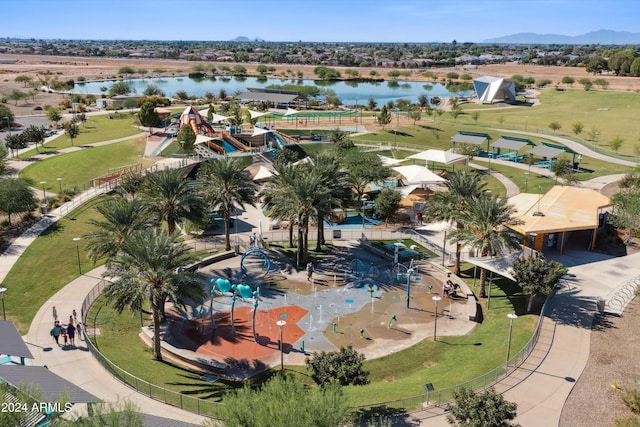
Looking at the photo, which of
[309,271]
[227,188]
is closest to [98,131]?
[227,188]

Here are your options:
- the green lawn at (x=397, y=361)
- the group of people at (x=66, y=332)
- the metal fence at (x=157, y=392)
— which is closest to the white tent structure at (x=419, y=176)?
the green lawn at (x=397, y=361)

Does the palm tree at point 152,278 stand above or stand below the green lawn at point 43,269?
above

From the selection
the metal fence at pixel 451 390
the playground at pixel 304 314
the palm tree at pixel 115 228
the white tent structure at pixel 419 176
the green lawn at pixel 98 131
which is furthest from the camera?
the green lawn at pixel 98 131

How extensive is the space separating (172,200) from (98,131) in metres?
57.4

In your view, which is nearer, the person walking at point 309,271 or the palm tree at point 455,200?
the person walking at point 309,271

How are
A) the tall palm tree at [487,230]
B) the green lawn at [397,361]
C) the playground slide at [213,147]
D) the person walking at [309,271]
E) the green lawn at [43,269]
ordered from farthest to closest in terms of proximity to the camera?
the playground slide at [213,147]
the person walking at [309,271]
the tall palm tree at [487,230]
the green lawn at [43,269]
the green lawn at [397,361]

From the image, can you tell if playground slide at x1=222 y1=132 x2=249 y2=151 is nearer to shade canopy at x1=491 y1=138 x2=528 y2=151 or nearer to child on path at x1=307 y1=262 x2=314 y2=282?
shade canopy at x1=491 y1=138 x2=528 y2=151

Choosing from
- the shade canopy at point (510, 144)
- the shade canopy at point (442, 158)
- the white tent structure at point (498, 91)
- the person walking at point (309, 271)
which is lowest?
the person walking at point (309, 271)

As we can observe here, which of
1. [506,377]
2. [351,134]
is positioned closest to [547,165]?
[351,134]

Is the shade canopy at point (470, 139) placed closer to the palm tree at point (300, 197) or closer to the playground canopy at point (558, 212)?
the playground canopy at point (558, 212)

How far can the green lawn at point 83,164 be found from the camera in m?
61.3

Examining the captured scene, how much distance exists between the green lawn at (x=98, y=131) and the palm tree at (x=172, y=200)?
4222 cm

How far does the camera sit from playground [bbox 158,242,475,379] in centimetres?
3089

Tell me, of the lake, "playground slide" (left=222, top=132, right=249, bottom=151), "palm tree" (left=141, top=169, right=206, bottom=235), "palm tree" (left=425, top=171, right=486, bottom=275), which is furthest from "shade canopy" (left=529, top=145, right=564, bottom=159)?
the lake
